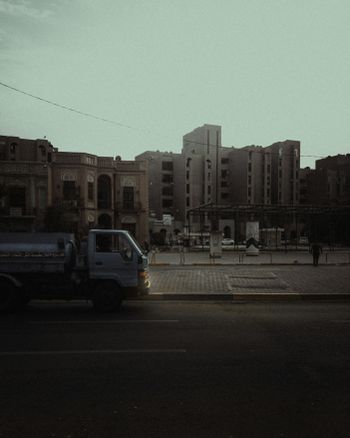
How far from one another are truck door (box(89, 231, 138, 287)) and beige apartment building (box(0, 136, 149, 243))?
87.1 ft

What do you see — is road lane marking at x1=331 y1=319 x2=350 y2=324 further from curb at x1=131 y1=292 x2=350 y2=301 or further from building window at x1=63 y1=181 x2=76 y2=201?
building window at x1=63 y1=181 x2=76 y2=201

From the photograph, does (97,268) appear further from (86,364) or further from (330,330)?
(330,330)

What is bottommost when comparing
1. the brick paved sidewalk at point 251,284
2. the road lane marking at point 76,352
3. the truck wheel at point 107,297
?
the brick paved sidewalk at point 251,284

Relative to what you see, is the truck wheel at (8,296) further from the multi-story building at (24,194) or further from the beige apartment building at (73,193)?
the multi-story building at (24,194)

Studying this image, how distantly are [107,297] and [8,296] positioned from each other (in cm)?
262

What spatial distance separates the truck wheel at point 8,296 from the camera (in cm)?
1050

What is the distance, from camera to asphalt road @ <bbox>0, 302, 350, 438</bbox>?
4.35 meters

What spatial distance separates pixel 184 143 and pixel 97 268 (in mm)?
89514

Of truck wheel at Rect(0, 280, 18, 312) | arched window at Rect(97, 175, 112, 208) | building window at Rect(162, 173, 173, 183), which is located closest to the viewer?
truck wheel at Rect(0, 280, 18, 312)

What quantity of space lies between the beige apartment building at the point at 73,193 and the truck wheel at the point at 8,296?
85.1ft

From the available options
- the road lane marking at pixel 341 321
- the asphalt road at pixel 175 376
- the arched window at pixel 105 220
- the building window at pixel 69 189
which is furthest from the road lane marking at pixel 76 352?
the arched window at pixel 105 220

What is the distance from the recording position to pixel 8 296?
10586 millimetres

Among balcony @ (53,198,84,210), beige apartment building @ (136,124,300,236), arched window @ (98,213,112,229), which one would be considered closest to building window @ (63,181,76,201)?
balcony @ (53,198,84,210)

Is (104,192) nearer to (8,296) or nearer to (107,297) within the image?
(8,296)
